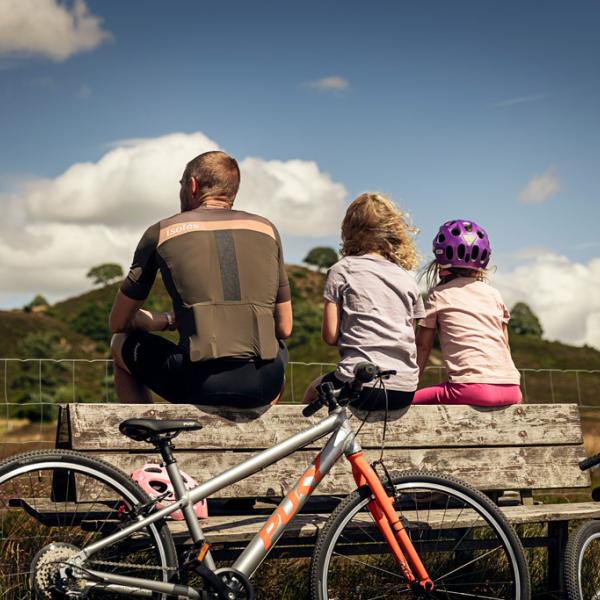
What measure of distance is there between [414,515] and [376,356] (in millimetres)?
787

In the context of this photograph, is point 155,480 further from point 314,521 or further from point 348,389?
point 348,389

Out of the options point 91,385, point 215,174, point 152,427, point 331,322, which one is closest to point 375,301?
point 331,322

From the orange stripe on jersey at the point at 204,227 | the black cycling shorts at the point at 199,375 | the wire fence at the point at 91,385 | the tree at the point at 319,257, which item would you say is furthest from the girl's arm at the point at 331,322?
the tree at the point at 319,257

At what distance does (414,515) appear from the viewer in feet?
14.3

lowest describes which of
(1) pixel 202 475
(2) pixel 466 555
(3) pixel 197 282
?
(2) pixel 466 555

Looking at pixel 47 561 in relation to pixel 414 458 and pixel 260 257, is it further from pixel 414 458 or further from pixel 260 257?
pixel 414 458

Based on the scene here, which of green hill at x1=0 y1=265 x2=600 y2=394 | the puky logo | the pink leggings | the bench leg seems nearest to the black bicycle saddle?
the puky logo

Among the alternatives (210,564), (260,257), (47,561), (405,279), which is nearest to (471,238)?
(405,279)

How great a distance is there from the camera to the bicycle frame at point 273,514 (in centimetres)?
369

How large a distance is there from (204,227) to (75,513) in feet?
4.50

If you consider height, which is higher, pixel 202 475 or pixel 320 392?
pixel 320 392

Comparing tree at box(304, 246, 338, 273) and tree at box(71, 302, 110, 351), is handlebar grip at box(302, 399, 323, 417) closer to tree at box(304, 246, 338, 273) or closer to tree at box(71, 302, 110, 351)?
tree at box(71, 302, 110, 351)

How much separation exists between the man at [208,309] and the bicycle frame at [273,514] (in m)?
0.54

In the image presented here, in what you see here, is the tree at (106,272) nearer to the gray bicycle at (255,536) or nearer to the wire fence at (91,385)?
the wire fence at (91,385)
